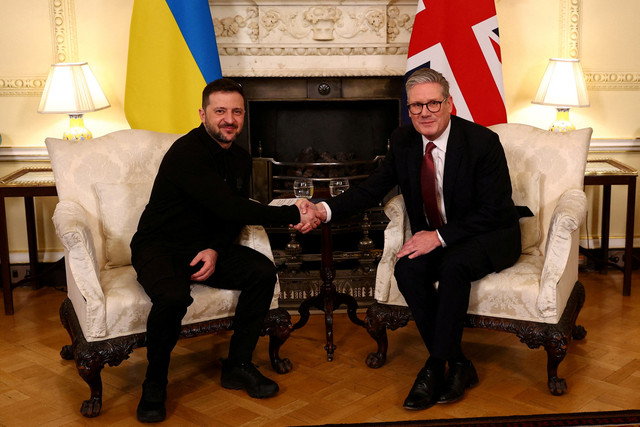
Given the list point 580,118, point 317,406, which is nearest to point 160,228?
point 317,406

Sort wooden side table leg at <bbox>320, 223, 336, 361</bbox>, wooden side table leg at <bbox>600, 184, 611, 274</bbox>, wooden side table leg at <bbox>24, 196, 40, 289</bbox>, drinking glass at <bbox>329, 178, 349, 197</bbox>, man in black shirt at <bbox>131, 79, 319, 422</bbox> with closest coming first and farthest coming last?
man in black shirt at <bbox>131, 79, 319, 422</bbox> → wooden side table leg at <bbox>320, 223, 336, 361</bbox> → drinking glass at <bbox>329, 178, 349, 197</bbox> → wooden side table leg at <bbox>24, 196, 40, 289</bbox> → wooden side table leg at <bbox>600, 184, 611, 274</bbox>

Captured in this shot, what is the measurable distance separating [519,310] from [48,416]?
67.2 inches

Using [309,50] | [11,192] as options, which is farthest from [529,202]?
[11,192]

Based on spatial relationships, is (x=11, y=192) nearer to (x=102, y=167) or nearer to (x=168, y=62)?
(x=102, y=167)

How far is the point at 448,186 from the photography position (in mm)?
2697

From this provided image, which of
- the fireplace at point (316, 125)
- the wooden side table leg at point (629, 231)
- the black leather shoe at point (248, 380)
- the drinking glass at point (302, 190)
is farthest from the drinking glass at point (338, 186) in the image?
the wooden side table leg at point (629, 231)

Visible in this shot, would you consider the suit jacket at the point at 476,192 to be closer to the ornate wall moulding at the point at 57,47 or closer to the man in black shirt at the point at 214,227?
the man in black shirt at the point at 214,227

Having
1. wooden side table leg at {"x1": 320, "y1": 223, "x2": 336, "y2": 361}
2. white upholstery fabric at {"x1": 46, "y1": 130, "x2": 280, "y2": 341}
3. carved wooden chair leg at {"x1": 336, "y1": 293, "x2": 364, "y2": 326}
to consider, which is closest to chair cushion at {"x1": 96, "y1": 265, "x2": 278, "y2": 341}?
white upholstery fabric at {"x1": 46, "y1": 130, "x2": 280, "y2": 341}

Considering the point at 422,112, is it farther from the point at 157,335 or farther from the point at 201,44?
the point at 201,44

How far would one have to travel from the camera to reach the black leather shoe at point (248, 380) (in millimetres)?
2643

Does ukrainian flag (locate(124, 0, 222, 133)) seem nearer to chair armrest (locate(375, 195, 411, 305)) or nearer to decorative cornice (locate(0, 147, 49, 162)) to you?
decorative cornice (locate(0, 147, 49, 162))

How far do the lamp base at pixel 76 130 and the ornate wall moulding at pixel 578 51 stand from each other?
107 inches

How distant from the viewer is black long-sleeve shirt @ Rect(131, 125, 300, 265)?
261 cm

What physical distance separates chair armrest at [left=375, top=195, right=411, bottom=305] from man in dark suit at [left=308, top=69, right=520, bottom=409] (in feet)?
0.30
